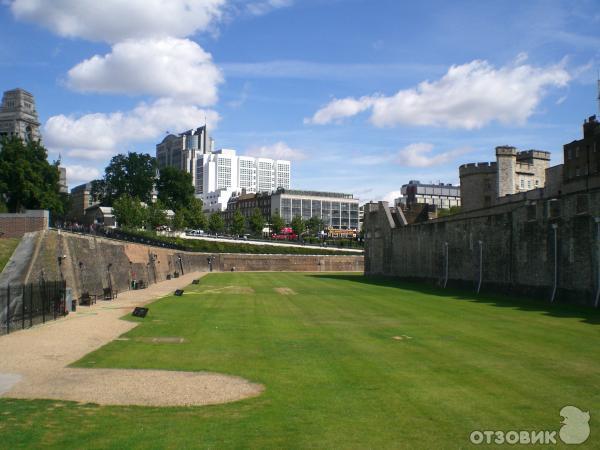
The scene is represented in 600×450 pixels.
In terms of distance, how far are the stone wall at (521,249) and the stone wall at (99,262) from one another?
94.1ft

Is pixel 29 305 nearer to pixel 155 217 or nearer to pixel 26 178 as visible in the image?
pixel 26 178

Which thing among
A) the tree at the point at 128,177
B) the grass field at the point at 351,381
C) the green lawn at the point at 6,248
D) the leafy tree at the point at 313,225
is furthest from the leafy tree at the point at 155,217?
the grass field at the point at 351,381

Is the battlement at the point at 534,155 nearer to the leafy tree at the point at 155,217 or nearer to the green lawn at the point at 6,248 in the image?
the leafy tree at the point at 155,217

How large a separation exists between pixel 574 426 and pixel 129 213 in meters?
94.5

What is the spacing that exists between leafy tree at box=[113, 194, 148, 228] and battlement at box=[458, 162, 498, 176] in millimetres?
55920

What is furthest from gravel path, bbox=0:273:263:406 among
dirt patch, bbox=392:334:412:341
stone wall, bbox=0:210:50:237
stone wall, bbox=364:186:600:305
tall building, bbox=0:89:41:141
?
tall building, bbox=0:89:41:141

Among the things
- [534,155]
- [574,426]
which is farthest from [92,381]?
[534,155]

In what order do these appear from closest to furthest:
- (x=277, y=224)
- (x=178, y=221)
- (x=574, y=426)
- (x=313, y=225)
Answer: (x=574, y=426) < (x=178, y=221) < (x=277, y=224) < (x=313, y=225)

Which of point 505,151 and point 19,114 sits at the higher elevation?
point 19,114

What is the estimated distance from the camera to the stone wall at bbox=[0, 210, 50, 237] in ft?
116

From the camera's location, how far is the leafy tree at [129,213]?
9750 centimetres

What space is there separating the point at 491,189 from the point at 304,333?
66920mm

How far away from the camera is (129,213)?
319 ft

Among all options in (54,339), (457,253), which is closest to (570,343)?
(54,339)
